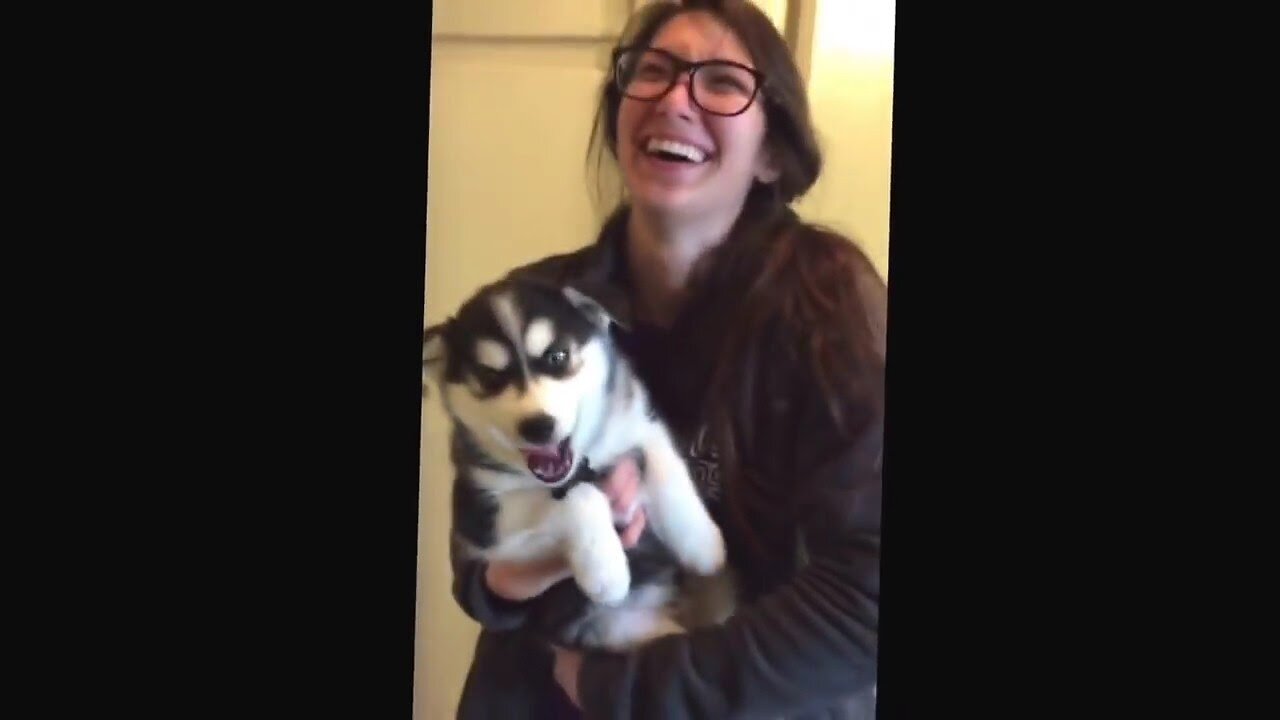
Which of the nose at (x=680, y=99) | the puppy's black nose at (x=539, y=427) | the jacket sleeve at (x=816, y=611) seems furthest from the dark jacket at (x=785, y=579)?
the nose at (x=680, y=99)

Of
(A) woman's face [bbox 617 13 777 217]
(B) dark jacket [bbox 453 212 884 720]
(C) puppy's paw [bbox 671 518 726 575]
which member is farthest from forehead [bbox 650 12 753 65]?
(C) puppy's paw [bbox 671 518 726 575]

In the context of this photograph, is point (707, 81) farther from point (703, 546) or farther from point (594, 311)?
point (703, 546)

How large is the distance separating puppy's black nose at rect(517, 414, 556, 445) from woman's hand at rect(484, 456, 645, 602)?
80 millimetres

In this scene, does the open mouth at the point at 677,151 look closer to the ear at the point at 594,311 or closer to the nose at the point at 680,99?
the nose at the point at 680,99

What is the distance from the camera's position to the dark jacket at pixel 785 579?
1013 millimetres

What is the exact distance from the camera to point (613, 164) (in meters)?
1.06

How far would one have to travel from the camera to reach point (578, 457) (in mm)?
1035

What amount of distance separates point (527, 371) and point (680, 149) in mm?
282

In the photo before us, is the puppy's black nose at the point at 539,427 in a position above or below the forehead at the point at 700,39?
below

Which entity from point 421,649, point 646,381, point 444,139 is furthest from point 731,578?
point 444,139

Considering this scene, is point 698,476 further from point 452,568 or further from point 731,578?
point 452,568

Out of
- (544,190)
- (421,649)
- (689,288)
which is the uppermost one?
(544,190)

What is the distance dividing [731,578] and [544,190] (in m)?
0.46

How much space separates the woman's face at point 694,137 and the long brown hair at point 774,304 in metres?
0.01
